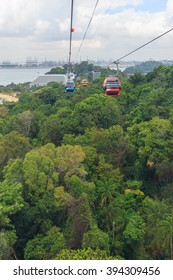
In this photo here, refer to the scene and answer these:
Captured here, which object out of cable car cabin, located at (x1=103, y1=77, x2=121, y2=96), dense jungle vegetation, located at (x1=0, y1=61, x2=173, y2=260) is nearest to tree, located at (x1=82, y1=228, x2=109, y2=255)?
dense jungle vegetation, located at (x1=0, y1=61, x2=173, y2=260)

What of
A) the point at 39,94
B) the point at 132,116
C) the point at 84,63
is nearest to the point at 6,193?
the point at 132,116

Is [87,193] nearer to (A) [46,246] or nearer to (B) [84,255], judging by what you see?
(A) [46,246]

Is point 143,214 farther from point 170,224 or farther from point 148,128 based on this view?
point 148,128

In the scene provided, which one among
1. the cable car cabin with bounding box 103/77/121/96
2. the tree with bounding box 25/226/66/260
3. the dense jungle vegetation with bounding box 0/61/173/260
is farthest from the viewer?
the cable car cabin with bounding box 103/77/121/96

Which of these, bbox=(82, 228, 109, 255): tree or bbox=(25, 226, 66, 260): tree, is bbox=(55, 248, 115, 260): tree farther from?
bbox=(25, 226, 66, 260): tree

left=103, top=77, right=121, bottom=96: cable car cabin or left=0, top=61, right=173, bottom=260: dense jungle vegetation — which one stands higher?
left=103, top=77, right=121, bottom=96: cable car cabin

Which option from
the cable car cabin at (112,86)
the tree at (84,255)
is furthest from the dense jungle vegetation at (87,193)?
the cable car cabin at (112,86)

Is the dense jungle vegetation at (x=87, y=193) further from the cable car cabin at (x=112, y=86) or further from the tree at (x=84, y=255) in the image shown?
the cable car cabin at (x=112, y=86)

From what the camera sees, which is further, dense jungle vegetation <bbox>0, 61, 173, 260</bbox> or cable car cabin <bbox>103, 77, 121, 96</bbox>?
cable car cabin <bbox>103, 77, 121, 96</bbox>
